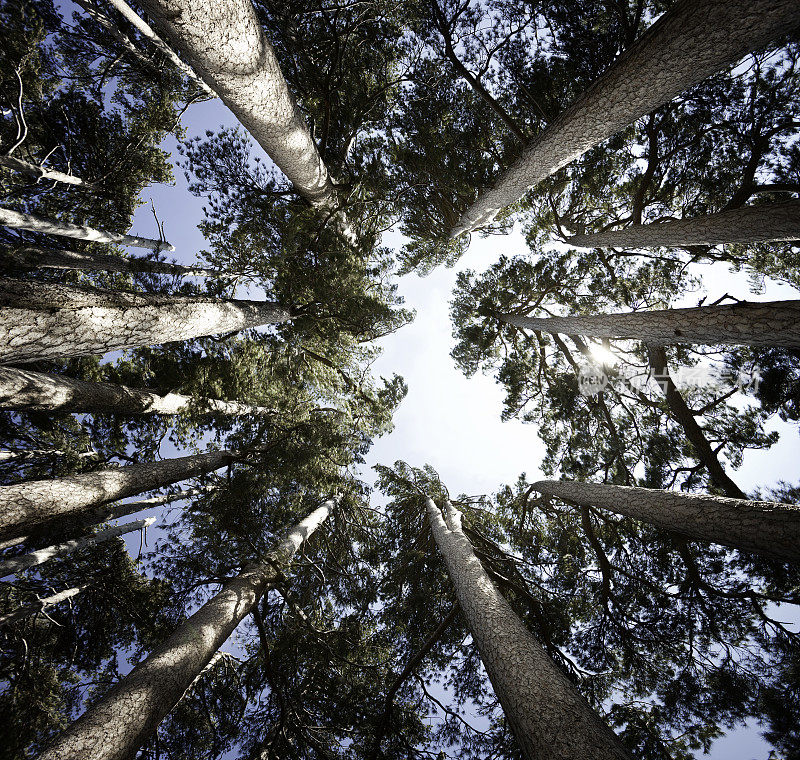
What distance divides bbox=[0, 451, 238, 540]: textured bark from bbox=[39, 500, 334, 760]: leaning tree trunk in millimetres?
2287

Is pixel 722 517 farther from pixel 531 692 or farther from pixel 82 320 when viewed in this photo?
pixel 82 320

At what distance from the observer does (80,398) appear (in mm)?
5359

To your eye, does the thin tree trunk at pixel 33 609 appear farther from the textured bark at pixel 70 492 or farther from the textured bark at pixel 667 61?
the textured bark at pixel 667 61

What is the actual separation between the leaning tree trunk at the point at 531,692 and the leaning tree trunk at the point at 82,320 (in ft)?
17.7

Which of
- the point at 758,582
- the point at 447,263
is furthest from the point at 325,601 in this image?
the point at 447,263

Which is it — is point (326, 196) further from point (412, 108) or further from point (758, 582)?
point (758, 582)

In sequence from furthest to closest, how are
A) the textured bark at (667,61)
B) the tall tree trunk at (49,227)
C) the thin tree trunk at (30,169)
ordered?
the tall tree trunk at (49,227) → the thin tree trunk at (30,169) → the textured bark at (667,61)

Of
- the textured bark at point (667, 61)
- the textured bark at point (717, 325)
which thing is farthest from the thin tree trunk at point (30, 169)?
the textured bark at point (717, 325)

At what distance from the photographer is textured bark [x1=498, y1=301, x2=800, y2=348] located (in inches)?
135

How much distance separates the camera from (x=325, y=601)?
21.7ft

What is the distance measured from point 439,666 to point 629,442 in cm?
647

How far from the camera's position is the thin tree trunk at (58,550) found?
Answer: 539 cm

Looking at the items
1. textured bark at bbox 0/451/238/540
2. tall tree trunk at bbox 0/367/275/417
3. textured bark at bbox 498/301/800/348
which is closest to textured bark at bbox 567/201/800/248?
textured bark at bbox 498/301/800/348

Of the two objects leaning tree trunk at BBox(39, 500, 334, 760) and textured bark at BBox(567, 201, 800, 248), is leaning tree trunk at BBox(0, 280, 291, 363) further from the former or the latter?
textured bark at BBox(567, 201, 800, 248)
